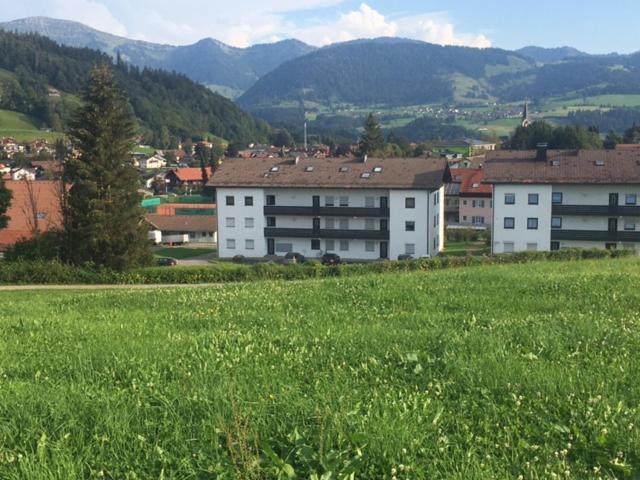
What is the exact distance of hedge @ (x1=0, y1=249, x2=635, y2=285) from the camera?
38281mm

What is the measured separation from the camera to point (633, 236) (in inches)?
2287

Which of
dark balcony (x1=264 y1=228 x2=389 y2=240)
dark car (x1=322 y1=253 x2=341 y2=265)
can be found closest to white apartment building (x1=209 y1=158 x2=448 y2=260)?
dark balcony (x1=264 y1=228 x2=389 y2=240)

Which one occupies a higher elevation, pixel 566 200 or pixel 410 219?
pixel 566 200

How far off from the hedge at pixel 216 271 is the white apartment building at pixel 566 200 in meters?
19.4

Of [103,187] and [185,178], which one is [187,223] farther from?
[185,178]

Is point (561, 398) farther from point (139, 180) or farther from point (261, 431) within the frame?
point (139, 180)

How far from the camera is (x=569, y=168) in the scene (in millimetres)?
60469

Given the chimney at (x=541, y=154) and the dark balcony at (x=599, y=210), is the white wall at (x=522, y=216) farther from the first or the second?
the chimney at (x=541, y=154)

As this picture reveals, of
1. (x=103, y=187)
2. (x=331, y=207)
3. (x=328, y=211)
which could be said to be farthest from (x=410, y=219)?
(x=103, y=187)

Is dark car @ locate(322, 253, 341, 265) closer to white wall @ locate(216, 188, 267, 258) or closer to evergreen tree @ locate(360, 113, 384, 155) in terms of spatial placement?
white wall @ locate(216, 188, 267, 258)

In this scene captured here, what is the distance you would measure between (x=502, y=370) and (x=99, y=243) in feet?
140

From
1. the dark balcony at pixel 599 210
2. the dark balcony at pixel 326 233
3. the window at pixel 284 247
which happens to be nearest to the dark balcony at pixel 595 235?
the dark balcony at pixel 599 210

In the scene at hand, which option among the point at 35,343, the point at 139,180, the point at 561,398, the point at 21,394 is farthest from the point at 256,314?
the point at 139,180

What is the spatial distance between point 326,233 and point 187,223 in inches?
1090
